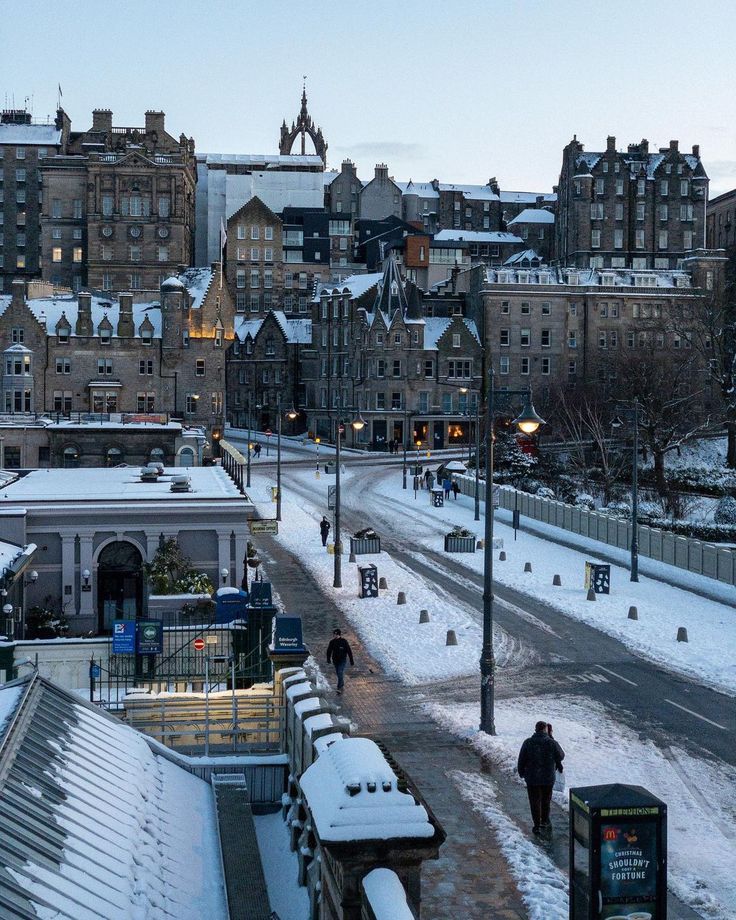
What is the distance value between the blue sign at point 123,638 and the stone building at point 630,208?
10853cm

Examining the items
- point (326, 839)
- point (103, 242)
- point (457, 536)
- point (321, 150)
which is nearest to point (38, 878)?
point (326, 839)

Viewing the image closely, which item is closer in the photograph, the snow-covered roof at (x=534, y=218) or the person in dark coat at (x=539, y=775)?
the person in dark coat at (x=539, y=775)

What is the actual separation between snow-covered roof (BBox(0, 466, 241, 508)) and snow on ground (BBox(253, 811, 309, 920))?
23.6 m

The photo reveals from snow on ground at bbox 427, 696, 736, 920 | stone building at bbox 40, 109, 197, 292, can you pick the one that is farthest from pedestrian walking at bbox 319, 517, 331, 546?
stone building at bbox 40, 109, 197, 292

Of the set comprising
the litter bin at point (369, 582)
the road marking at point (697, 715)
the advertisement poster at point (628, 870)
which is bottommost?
the road marking at point (697, 715)

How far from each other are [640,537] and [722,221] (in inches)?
4666

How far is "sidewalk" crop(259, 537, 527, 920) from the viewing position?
1530 centimetres

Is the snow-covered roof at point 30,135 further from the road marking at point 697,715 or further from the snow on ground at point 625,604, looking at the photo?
the road marking at point 697,715

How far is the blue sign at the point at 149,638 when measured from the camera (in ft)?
72.6

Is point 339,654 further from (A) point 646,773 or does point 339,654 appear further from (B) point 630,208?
(B) point 630,208

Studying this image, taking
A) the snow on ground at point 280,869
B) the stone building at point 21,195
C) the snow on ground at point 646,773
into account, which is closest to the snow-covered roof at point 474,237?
the stone building at point 21,195

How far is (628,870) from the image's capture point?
12.3 m

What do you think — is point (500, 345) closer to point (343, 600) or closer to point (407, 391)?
point (407, 391)

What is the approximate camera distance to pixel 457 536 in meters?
51.7
